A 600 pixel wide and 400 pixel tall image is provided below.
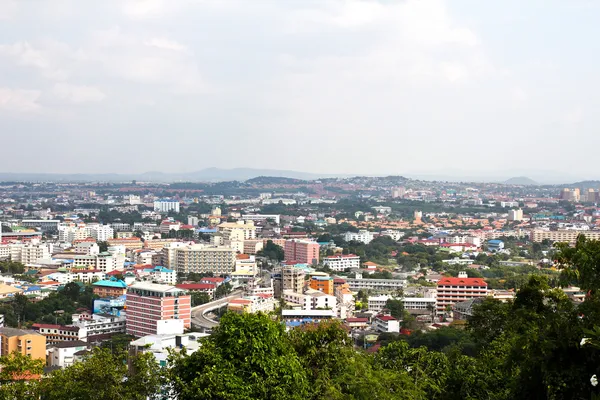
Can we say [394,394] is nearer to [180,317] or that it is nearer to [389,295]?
[180,317]

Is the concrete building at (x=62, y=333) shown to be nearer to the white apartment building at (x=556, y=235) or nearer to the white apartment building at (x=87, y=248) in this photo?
the white apartment building at (x=87, y=248)

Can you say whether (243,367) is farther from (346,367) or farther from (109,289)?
(109,289)

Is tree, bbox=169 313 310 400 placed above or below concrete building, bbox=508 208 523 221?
above

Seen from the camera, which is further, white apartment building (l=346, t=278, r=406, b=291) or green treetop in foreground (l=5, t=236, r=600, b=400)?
white apartment building (l=346, t=278, r=406, b=291)

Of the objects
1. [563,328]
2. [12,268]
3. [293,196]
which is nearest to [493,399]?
[563,328]

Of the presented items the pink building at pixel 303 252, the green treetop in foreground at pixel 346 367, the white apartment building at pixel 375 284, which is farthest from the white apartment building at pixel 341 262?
the green treetop in foreground at pixel 346 367

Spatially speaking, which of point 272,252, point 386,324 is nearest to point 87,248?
point 272,252

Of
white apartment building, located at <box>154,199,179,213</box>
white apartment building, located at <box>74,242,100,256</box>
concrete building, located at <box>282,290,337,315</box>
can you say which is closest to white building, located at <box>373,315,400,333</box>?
concrete building, located at <box>282,290,337,315</box>

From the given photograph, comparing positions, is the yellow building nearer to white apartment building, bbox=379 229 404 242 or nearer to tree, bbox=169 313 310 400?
tree, bbox=169 313 310 400
